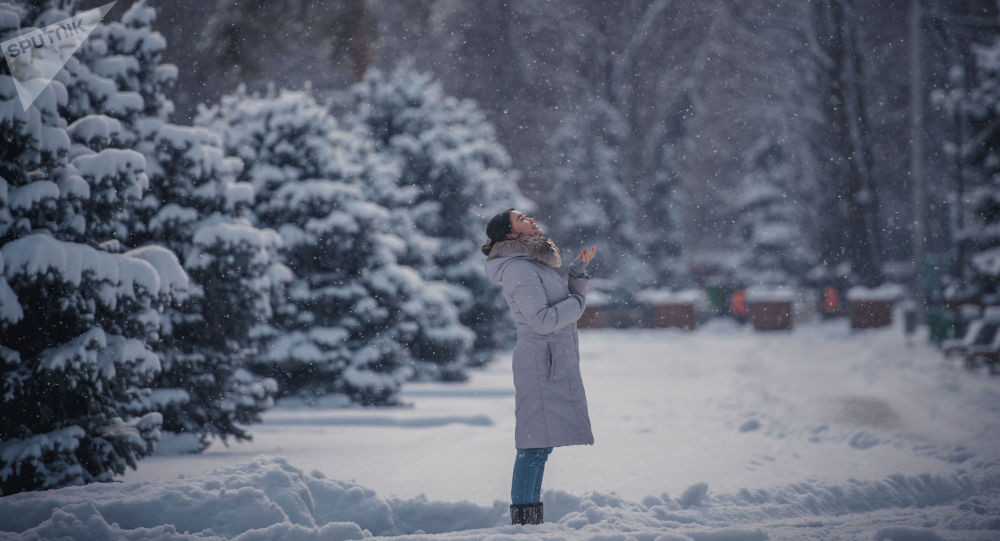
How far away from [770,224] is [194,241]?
37035mm

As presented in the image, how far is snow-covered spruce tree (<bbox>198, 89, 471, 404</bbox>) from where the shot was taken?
1302 cm

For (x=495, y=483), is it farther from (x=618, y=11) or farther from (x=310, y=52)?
(x=618, y=11)

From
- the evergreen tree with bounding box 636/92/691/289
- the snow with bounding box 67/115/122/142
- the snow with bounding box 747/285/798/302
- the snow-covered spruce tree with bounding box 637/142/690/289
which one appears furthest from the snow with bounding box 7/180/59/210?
the evergreen tree with bounding box 636/92/691/289

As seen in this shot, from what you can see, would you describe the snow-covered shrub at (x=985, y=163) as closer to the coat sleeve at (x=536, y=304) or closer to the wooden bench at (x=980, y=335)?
the wooden bench at (x=980, y=335)

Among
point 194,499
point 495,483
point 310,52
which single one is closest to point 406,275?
point 495,483

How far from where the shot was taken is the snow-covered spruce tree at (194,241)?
8773mm

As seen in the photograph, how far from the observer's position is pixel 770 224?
42688 mm

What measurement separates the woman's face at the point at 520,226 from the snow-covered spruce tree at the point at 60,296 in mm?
2731

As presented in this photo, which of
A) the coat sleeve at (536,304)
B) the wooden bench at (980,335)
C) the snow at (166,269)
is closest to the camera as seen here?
the coat sleeve at (536,304)

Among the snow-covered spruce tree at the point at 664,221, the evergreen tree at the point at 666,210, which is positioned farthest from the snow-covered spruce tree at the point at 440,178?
the evergreen tree at the point at 666,210

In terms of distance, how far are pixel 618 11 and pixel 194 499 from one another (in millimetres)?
46347

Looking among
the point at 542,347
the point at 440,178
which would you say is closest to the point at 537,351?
the point at 542,347

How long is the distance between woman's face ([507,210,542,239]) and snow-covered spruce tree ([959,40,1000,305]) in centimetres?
1893

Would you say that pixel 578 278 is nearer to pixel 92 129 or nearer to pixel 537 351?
pixel 537 351
